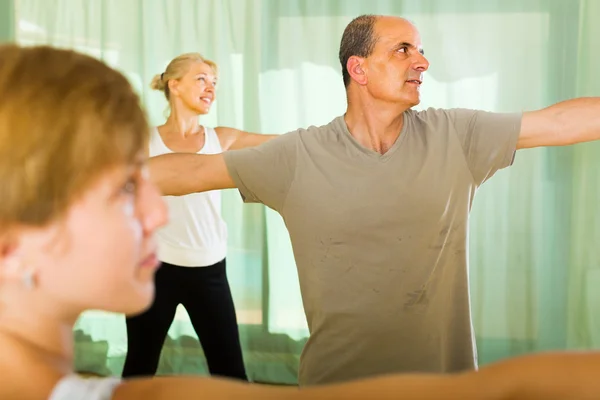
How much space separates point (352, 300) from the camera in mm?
1584

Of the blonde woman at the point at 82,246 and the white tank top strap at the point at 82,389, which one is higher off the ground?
the blonde woman at the point at 82,246

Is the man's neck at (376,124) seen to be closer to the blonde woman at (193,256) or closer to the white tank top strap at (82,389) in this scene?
the blonde woman at (193,256)

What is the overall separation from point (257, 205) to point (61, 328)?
2.82 m

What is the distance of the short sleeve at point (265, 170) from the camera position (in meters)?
1.59

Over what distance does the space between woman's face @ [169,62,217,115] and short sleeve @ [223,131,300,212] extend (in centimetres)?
141

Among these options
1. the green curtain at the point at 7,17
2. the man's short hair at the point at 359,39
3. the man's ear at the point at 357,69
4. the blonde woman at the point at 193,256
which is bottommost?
the blonde woman at the point at 193,256

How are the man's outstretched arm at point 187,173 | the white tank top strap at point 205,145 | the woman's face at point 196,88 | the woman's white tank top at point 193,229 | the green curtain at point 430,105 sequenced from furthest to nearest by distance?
1. the green curtain at point 430,105
2. the woman's face at point 196,88
3. the white tank top strap at point 205,145
4. the woman's white tank top at point 193,229
5. the man's outstretched arm at point 187,173

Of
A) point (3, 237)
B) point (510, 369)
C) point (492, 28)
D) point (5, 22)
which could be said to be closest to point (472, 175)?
point (510, 369)

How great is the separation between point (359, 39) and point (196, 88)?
1.24 metres

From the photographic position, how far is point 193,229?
2824mm

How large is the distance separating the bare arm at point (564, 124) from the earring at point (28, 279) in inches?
52.2

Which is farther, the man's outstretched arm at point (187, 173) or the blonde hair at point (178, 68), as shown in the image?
the blonde hair at point (178, 68)

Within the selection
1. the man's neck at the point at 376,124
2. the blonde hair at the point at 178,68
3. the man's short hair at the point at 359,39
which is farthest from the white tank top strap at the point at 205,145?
the man's neck at the point at 376,124

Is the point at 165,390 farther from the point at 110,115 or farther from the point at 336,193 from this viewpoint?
the point at 336,193
